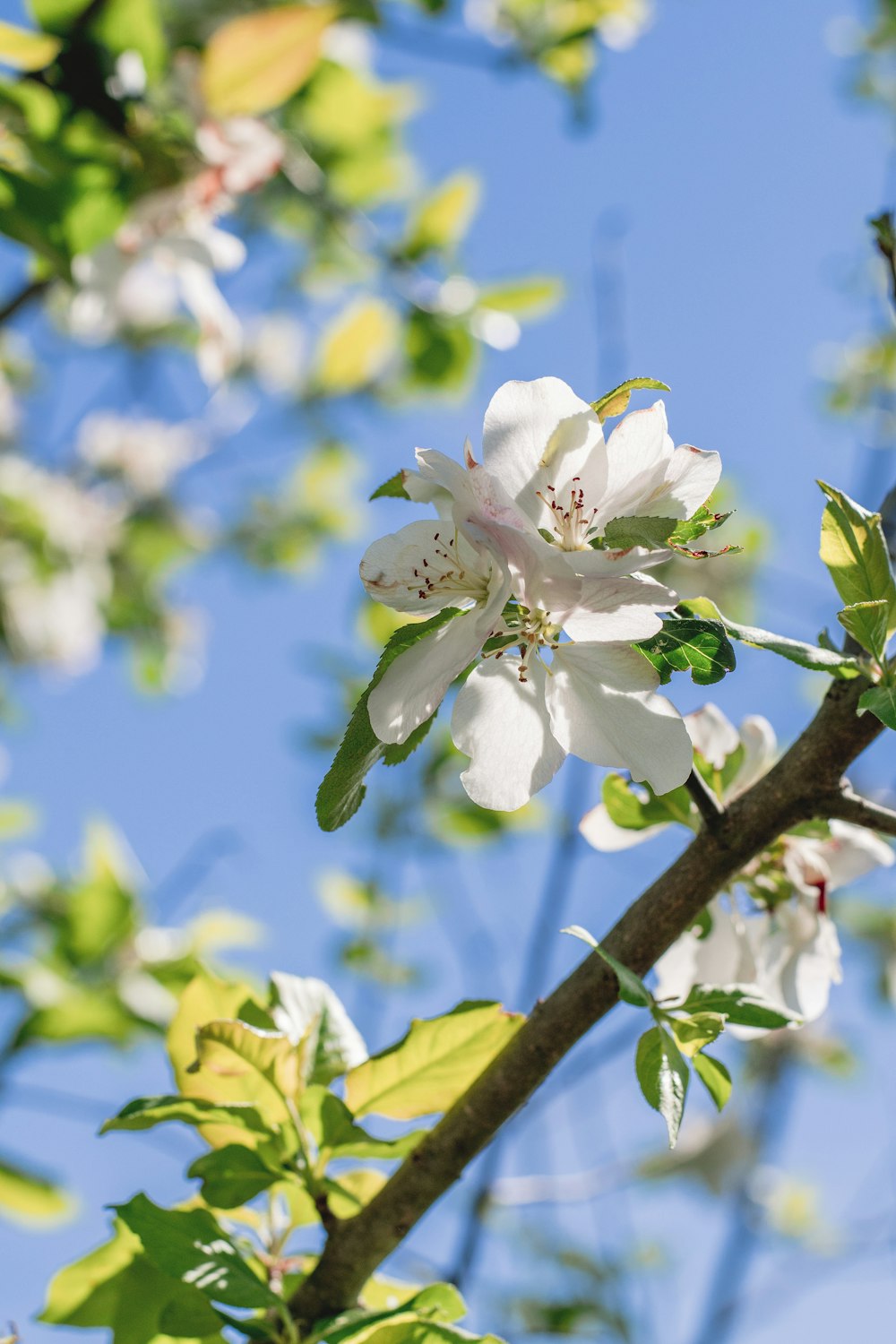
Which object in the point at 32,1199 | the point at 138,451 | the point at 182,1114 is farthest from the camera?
the point at 138,451

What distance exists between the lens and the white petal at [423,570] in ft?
1.62

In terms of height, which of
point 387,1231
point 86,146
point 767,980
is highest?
point 86,146

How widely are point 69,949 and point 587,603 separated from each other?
1334mm

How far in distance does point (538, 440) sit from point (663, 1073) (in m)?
Result: 0.27

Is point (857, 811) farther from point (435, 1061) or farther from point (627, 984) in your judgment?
point (435, 1061)

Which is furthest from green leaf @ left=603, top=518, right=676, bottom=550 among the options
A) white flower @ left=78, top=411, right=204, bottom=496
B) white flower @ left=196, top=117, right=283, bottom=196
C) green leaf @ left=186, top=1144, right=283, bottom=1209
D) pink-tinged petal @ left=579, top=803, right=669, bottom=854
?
→ white flower @ left=78, top=411, right=204, bottom=496

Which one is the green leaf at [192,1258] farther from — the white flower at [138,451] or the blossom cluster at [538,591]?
the white flower at [138,451]

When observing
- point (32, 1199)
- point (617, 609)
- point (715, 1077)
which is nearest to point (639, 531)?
point (617, 609)

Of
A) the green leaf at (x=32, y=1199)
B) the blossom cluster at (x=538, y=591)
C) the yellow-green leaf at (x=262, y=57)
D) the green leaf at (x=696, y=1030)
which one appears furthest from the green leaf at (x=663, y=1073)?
the yellow-green leaf at (x=262, y=57)

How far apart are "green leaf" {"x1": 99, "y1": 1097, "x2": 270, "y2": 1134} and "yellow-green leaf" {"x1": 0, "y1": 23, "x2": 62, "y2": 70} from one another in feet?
3.39

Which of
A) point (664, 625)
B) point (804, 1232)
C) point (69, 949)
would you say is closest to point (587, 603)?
point (664, 625)

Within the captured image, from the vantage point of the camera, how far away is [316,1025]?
2.00 feet

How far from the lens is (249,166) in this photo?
1360mm

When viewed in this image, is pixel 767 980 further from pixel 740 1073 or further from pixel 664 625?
pixel 740 1073
